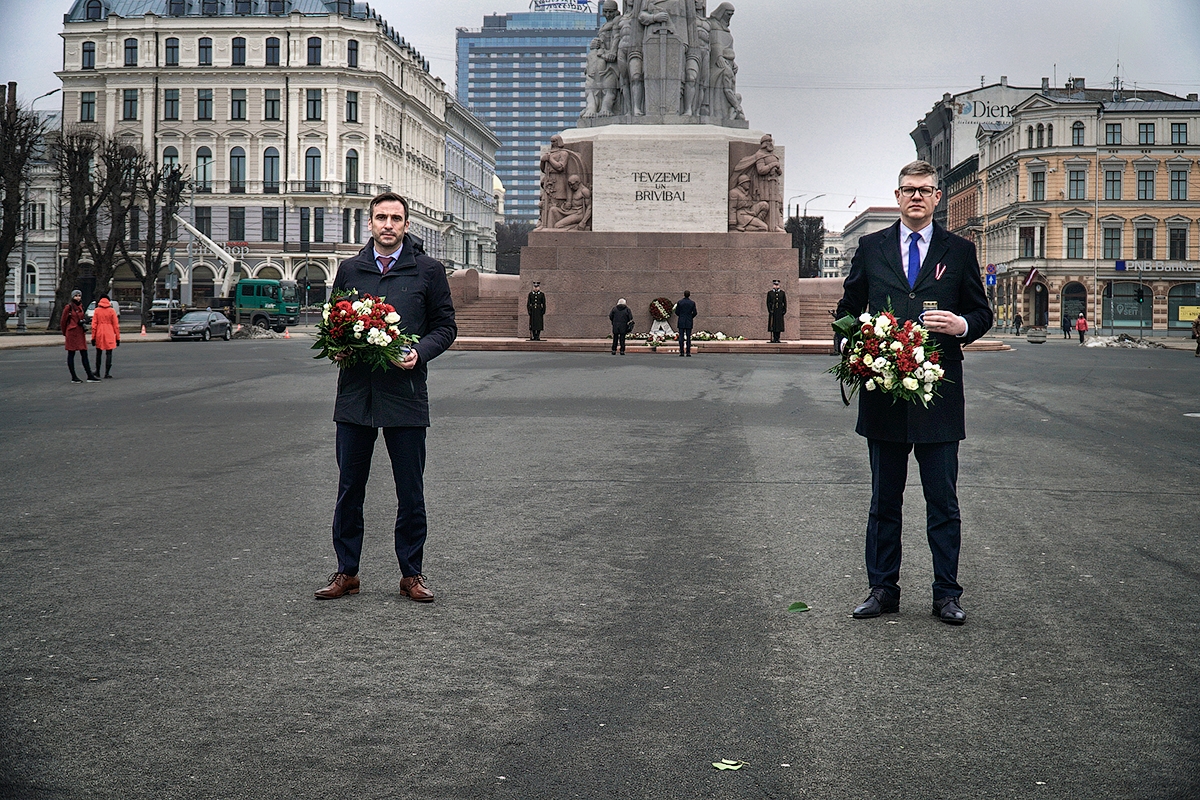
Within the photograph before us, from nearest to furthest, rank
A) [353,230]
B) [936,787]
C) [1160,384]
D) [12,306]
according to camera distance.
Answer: [936,787], [1160,384], [12,306], [353,230]

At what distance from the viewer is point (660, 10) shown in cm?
3684

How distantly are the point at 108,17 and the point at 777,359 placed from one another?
81614mm

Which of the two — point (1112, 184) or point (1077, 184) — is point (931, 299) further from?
point (1112, 184)

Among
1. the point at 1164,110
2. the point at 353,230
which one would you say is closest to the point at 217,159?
the point at 353,230

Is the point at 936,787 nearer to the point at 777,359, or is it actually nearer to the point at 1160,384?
the point at 1160,384

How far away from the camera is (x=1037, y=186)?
310 feet

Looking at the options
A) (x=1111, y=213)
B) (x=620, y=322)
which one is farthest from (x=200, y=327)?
(x=1111, y=213)

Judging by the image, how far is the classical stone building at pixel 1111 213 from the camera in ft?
298

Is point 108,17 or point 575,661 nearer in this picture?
point 575,661

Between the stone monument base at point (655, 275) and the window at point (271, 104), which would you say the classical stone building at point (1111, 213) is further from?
the stone monument base at point (655, 275)

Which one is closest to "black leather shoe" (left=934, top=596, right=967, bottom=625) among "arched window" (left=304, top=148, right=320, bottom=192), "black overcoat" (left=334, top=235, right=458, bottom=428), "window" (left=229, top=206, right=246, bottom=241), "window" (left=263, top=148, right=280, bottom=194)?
"black overcoat" (left=334, top=235, right=458, bottom=428)

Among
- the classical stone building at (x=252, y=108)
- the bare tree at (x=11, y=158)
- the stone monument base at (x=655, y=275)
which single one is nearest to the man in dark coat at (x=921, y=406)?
the stone monument base at (x=655, y=275)

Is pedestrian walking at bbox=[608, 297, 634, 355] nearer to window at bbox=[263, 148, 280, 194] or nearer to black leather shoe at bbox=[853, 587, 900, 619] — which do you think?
black leather shoe at bbox=[853, 587, 900, 619]

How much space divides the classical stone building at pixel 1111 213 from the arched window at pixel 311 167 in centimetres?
4874
